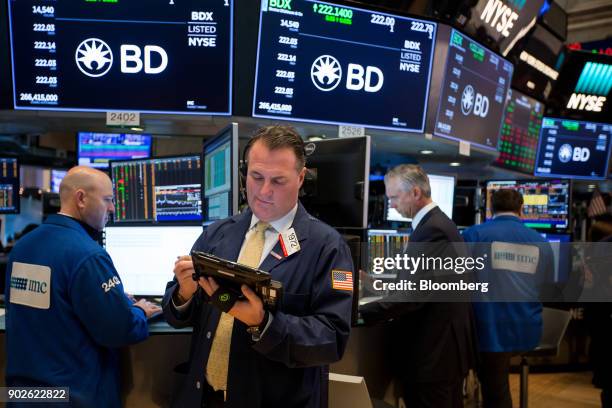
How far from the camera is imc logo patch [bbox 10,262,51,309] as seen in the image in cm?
181

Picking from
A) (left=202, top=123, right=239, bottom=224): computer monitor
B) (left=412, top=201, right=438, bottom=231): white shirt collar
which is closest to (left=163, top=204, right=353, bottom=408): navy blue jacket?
(left=202, top=123, right=239, bottom=224): computer monitor

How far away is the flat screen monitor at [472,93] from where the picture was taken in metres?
3.65

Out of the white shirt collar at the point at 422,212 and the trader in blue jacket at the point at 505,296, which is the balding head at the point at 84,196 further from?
the trader in blue jacket at the point at 505,296

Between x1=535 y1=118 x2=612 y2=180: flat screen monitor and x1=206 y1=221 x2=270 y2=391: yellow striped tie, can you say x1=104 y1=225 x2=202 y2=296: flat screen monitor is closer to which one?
x1=206 y1=221 x2=270 y2=391: yellow striped tie

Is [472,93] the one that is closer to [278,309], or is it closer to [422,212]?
[422,212]

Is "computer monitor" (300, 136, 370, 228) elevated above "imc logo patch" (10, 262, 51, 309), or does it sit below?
above

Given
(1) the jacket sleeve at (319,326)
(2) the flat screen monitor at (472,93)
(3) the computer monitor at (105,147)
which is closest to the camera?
(1) the jacket sleeve at (319,326)

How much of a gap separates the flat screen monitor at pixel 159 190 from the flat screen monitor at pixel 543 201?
126 inches

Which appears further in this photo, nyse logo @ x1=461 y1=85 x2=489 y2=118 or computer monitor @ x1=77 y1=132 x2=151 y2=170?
computer monitor @ x1=77 y1=132 x2=151 y2=170

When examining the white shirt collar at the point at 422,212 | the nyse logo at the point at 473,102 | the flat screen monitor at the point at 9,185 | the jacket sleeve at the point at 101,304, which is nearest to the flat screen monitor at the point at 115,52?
the jacket sleeve at the point at 101,304

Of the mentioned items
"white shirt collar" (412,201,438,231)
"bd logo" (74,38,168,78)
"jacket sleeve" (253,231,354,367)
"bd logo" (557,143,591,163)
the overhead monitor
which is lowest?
"jacket sleeve" (253,231,354,367)

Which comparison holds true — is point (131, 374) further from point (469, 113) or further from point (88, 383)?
point (469, 113)

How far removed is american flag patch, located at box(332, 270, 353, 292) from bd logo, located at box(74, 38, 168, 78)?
6.22 ft

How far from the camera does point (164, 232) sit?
2535mm
